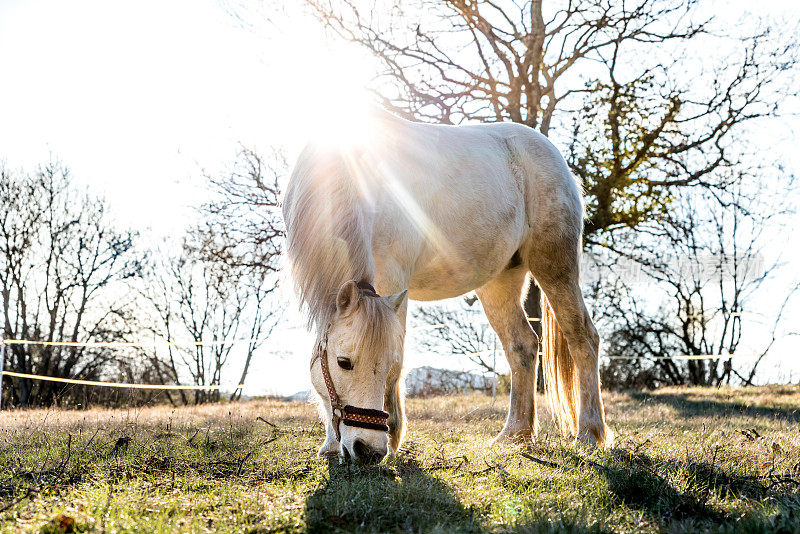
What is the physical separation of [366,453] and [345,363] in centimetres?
42

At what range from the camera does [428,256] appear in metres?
4.01

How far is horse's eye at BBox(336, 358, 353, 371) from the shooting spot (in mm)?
2930

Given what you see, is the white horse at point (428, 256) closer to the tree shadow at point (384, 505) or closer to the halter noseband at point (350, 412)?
the halter noseband at point (350, 412)

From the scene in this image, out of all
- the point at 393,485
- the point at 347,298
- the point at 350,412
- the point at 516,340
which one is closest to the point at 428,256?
the point at 347,298

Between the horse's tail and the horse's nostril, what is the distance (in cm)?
240

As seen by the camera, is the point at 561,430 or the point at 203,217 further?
the point at 203,217

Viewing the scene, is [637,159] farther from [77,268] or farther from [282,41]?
[77,268]

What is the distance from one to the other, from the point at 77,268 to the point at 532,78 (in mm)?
12655

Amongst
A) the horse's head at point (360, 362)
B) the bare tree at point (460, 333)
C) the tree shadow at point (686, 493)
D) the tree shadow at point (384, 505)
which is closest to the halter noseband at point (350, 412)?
the horse's head at point (360, 362)

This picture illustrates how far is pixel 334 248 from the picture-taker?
317 cm

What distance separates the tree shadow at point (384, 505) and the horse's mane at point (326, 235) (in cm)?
76

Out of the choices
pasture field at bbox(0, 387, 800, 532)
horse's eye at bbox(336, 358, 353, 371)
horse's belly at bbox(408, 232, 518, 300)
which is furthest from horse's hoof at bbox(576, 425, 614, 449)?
horse's eye at bbox(336, 358, 353, 371)

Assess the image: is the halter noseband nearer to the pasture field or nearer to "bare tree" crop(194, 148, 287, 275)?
the pasture field

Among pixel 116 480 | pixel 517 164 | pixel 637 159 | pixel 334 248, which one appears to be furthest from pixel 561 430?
pixel 637 159
